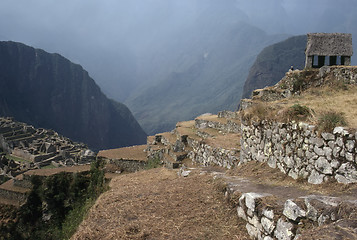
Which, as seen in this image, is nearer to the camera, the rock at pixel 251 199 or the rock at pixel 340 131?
the rock at pixel 251 199

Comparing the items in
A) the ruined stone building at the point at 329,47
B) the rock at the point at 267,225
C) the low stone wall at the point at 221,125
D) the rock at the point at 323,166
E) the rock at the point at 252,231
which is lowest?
the rock at the point at 252,231

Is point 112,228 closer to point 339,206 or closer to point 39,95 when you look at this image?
point 339,206

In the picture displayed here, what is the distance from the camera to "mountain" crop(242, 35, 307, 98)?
2968 inches

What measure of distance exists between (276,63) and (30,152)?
63.0 m

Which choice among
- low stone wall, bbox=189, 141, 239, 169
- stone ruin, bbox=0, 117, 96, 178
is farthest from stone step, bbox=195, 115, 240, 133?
stone ruin, bbox=0, 117, 96, 178

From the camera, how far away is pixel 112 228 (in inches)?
238

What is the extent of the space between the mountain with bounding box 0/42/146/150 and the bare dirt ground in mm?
109231

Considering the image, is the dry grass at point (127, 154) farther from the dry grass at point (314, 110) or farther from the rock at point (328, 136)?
the rock at point (328, 136)

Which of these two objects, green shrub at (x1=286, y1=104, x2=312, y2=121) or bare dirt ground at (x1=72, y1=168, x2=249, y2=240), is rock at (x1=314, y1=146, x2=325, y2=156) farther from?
bare dirt ground at (x1=72, y1=168, x2=249, y2=240)

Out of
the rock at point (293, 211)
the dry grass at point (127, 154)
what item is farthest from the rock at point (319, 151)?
the dry grass at point (127, 154)

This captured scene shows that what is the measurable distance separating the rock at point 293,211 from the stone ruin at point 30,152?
32386 mm

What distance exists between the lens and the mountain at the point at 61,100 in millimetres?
118000

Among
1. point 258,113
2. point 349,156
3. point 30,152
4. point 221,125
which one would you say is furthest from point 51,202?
point 30,152

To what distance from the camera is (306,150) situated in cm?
595
